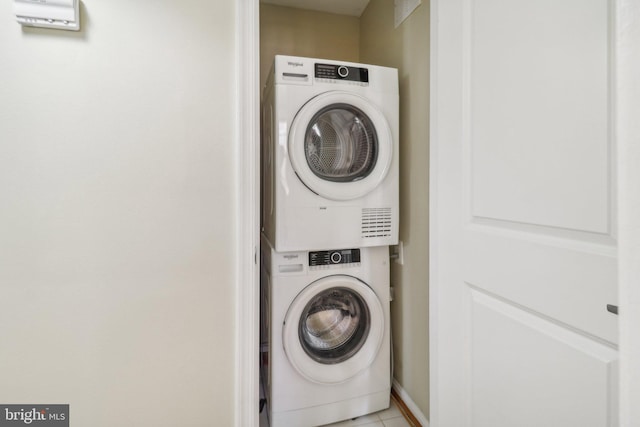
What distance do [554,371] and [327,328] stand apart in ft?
3.71

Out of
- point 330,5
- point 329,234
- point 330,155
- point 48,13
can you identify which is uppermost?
point 330,5

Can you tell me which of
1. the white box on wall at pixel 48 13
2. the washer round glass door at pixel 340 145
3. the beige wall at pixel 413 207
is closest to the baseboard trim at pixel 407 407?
the beige wall at pixel 413 207

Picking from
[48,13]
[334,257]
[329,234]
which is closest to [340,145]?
[329,234]

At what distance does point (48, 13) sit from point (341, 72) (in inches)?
46.3

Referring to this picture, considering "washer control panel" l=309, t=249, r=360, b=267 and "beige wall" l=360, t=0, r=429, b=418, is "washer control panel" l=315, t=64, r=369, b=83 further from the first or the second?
A: "washer control panel" l=309, t=249, r=360, b=267

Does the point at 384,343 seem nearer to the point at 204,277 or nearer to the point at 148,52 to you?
the point at 204,277

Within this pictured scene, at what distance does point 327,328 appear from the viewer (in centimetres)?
169

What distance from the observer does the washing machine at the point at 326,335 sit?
59.8 inches

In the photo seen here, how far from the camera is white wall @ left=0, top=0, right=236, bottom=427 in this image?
106 centimetres

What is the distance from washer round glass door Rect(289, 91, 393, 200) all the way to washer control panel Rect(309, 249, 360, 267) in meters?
0.30

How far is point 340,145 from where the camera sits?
1.62m

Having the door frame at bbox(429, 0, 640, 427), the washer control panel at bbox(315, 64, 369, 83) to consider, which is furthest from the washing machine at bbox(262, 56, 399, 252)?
the door frame at bbox(429, 0, 640, 427)

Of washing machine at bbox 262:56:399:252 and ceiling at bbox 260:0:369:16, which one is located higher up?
ceiling at bbox 260:0:369:16

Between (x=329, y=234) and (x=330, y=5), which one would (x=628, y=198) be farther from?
(x=330, y=5)
